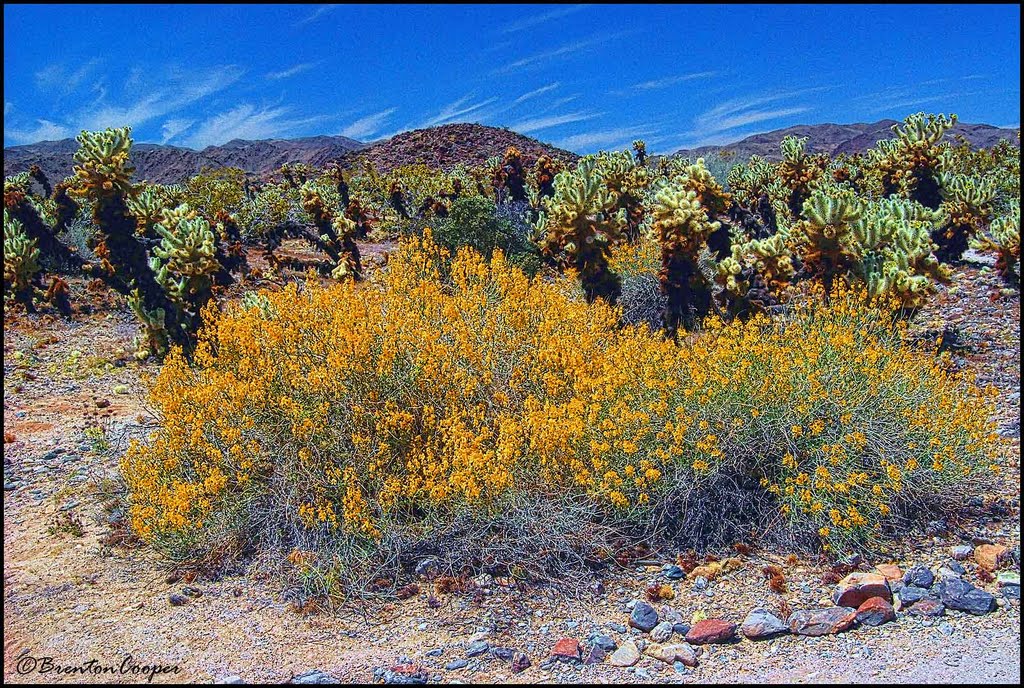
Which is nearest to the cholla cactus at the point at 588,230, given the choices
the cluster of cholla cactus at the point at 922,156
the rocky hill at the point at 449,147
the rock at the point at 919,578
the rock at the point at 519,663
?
the rock at the point at 919,578

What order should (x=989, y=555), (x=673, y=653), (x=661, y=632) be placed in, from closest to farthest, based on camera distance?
(x=673, y=653), (x=661, y=632), (x=989, y=555)

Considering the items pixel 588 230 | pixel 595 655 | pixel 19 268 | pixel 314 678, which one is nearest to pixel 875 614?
pixel 595 655

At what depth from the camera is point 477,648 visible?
4.02m

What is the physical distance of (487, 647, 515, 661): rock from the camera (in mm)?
3949

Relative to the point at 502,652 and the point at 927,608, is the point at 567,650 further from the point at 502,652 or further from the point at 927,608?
the point at 927,608

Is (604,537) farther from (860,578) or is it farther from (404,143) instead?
(404,143)

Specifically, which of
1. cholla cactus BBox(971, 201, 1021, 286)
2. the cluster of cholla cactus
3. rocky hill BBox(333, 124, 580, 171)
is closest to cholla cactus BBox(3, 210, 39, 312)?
cholla cactus BBox(971, 201, 1021, 286)

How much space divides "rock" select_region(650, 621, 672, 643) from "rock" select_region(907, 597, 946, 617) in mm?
1445

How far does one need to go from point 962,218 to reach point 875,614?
10.5 metres

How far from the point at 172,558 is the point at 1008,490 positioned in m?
6.38

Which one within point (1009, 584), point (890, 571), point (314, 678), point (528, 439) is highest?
point (528, 439)

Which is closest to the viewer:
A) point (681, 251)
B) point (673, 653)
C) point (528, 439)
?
point (673, 653)

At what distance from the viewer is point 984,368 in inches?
310

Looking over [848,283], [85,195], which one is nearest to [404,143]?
[85,195]
